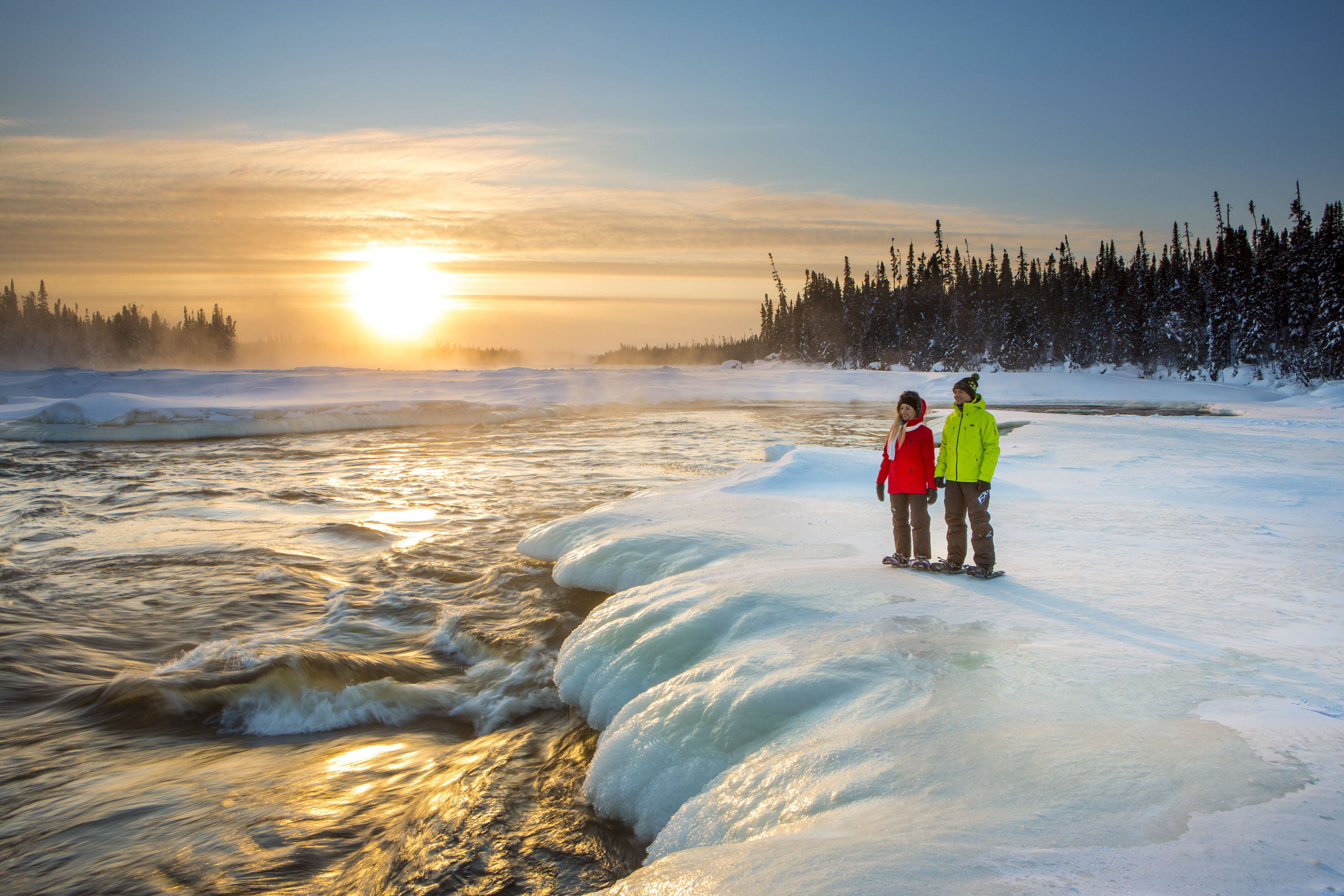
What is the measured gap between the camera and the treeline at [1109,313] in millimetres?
41875

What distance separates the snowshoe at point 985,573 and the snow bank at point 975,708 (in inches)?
4.3

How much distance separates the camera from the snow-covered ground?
2146 mm

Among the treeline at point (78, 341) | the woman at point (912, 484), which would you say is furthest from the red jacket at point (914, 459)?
the treeline at point (78, 341)

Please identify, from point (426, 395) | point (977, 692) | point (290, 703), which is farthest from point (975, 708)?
point (426, 395)

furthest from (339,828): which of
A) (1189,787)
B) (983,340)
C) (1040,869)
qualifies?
(983,340)

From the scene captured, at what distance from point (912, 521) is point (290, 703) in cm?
492

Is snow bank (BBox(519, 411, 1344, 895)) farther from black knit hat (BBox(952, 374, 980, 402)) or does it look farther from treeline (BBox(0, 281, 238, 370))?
treeline (BBox(0, 281, 238, 370))

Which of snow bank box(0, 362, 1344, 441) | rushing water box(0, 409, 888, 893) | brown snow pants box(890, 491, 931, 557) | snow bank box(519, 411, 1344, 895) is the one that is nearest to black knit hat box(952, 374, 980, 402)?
brown snow pants box(890, 491, 931, 557)

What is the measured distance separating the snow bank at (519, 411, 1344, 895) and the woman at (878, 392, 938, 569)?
33 cm

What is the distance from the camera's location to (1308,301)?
41.7 m

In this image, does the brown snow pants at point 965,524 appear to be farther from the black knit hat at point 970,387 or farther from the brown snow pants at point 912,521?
the black knit hat at point 970,387

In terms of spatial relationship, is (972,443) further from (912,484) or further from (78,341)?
(78,341)

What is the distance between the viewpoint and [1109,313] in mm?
62500

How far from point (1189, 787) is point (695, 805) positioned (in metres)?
1.82
